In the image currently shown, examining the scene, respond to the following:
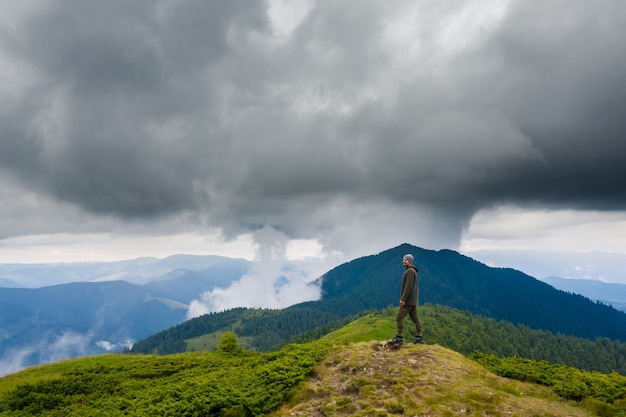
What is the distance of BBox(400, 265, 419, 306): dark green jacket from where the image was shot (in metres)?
21.7

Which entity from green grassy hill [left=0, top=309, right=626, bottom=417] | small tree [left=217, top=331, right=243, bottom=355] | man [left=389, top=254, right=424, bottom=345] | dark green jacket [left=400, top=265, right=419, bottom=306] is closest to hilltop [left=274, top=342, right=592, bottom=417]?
green grassy hill [left=0, top=309, right=626, bottom=417]

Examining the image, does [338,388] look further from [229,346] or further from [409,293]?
[229,346]

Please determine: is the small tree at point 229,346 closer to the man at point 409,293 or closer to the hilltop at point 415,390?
the hilltop at point 415,390

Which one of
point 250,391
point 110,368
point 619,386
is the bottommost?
point 110,368

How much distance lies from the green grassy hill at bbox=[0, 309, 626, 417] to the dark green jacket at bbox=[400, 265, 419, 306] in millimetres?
2852

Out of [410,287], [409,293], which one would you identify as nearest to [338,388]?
[409,293]

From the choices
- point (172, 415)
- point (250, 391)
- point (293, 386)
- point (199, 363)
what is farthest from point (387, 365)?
point (199, 363)

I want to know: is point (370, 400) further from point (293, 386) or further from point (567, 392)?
point (567, 392)

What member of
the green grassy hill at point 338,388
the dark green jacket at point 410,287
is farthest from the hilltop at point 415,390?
the dark green jacket at point 410,287

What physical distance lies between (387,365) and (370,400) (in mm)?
3533

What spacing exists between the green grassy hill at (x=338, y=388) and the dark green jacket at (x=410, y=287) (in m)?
2.85

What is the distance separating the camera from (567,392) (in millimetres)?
16703

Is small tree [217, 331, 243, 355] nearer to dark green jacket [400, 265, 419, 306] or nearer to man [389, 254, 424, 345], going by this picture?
man [389, 254, 424, 345]

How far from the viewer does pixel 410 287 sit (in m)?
21.9
